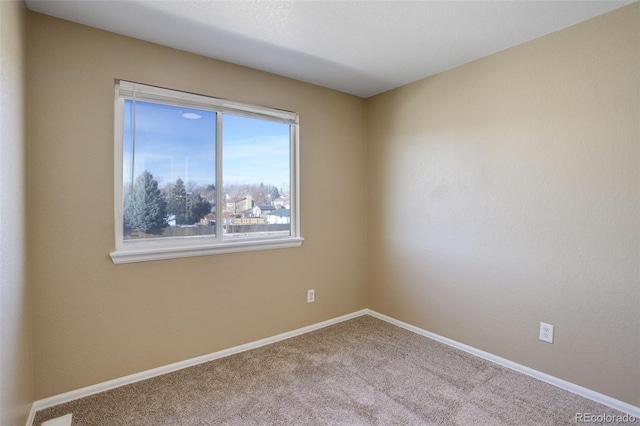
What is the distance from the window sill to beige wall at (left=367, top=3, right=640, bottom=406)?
1170 millimetres

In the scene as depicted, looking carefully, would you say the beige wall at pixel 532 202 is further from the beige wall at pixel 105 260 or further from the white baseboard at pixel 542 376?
the beige wall at pixel 105 260

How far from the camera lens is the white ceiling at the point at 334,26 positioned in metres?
1.81

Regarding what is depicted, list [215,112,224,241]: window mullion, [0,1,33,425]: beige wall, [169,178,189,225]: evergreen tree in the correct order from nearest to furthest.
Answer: [0,1,33,425]: beige wall < [169,178,189,225]: evergreen tree < [215,112,224,241]: window mullion

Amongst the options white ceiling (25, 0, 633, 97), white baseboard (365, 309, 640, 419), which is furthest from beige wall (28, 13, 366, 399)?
white baseboard (365, 309, 640, 419)

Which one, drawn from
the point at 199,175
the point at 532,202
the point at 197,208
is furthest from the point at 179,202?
the point at 532,202

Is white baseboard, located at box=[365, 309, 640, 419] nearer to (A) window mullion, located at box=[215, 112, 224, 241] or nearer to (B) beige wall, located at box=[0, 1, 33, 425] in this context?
(A) window mullion, located at box=[215, 112, 224, 241]

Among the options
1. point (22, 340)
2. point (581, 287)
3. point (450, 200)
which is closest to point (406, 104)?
point (450, 200)

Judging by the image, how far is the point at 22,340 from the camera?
1.66 meters

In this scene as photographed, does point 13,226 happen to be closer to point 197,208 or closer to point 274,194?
point 197,208

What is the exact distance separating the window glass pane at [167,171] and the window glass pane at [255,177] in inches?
5.6

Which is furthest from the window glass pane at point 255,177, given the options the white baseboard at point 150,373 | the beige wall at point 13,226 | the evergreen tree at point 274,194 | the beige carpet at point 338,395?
the beige wall at point 13,226

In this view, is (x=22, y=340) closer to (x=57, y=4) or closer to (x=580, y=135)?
(x=57, y=4)

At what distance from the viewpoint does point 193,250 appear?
7.75 feet

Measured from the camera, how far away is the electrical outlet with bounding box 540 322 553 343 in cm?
214
